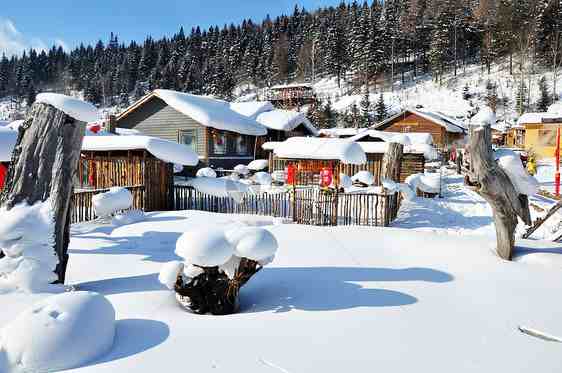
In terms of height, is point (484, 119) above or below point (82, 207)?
above

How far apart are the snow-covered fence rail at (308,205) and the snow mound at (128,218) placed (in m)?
2.71

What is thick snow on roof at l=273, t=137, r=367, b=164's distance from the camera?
1716 centimetres

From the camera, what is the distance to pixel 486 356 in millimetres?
3418

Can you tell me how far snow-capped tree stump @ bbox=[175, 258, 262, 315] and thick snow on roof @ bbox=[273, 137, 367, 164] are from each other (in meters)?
13.0

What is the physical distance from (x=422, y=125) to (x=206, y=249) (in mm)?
37484

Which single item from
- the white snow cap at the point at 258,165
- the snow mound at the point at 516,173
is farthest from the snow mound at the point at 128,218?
the white snow cap at the point at 258,165

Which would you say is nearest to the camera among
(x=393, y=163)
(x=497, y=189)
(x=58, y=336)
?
(x=58, y=336)

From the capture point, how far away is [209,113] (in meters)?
24.1

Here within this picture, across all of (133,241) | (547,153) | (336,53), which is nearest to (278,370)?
(133,241)

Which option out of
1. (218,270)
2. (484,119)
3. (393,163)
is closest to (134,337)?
(218,270)

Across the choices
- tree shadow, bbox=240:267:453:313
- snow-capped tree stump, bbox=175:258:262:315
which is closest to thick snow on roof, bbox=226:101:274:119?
tree shadow, bbox=240:267:453:313

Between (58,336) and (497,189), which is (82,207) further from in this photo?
(497,189)

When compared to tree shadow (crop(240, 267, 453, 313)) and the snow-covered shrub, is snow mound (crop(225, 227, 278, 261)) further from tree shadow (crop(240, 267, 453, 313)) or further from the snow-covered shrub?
the snow-covered shrub

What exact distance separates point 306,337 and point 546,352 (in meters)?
2.08
